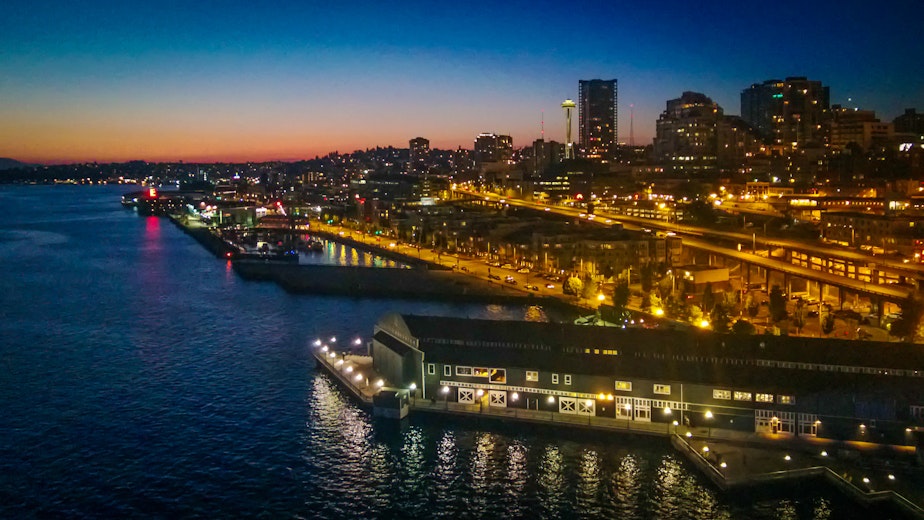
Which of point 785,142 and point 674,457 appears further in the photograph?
point 785,142

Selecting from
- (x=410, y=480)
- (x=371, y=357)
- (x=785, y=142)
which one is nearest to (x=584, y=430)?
(x=410, y=480)

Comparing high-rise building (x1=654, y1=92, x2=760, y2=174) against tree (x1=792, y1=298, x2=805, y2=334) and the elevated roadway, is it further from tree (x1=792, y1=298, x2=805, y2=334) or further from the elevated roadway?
tree (x1=792, y1=298, x2=805, y2=334)

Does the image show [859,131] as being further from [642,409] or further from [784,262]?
[642,409]

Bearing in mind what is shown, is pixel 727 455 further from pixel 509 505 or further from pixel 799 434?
pixel 509 505

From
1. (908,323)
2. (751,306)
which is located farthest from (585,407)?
(751,306)

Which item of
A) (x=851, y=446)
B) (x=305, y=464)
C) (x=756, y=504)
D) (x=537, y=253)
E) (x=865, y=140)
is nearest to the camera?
(x=756, y=504)

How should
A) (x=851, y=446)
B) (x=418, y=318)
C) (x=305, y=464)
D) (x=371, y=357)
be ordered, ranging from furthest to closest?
(x=371, y=357) → (x=418, y=318) → (x=305, y=464) → (x=851, y=446)

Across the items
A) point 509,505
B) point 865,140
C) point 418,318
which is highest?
point 865,140
